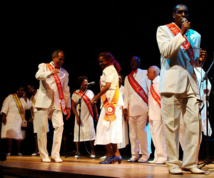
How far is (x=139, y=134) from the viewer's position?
589 cm

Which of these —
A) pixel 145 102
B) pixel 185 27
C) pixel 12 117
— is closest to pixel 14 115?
pixel 12 117

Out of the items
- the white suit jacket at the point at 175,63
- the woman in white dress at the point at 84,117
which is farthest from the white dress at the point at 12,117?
the white suit jacket at the point at 175,63

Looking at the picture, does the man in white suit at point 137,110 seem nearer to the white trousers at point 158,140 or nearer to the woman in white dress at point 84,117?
the white trousers at point 158,140

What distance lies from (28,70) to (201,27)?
241 inches

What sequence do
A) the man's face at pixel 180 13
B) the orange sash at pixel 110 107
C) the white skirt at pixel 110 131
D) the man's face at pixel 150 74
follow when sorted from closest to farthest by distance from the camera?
1. the man's face at pixel 180 13
2. the white skirt at pixel 110 131
3. the orange sash at pixel 110 107
4. the man's face at pixel 150 74

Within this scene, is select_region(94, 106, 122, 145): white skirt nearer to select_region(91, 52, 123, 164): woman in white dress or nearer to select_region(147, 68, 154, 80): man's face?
select_region(91, 52, 123, 164): woman in white dress

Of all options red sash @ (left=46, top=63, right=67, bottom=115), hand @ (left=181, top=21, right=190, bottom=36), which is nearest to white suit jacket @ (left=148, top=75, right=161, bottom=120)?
red sash @ (left=46, top=63, right=67, bottom=115)

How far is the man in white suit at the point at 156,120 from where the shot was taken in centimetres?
541

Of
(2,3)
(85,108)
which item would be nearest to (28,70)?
(2,3)

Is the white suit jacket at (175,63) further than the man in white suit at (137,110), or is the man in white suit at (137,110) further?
the man in white suit at (137,110)

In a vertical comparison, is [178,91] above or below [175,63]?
below

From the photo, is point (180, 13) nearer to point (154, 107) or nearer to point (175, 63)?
point (175, 63)

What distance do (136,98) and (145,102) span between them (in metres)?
0.19

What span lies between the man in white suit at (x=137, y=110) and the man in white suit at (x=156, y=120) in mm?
294
